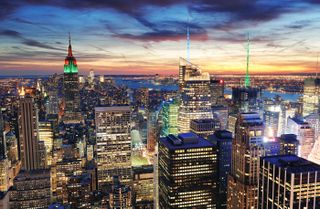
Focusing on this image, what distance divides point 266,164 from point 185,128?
31383 mm

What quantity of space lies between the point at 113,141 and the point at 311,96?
34.5 m

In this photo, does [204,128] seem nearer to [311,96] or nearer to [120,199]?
[120,199]

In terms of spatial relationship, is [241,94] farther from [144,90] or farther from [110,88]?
[110,88]

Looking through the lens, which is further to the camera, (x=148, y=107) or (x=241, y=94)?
(x=148, y=107)

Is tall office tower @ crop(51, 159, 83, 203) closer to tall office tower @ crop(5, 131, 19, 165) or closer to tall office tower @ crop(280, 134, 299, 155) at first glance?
tall office tower @ crop(5, 131, 19, 165)

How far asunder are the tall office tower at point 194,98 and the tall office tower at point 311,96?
54.7 ft

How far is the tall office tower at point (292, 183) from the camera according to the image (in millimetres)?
15946

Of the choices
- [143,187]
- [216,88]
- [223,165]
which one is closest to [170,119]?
[216,88]

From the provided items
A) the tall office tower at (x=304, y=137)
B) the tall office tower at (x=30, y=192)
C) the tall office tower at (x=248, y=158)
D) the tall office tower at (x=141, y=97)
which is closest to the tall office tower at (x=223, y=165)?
the tall office tower at (x=248, y=158)

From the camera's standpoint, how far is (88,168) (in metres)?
38.5

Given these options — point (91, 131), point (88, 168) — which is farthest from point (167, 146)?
point (91, 131)

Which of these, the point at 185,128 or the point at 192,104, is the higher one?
the point at 192,104

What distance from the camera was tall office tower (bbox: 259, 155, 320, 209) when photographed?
52.3 ft

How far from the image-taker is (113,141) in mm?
41500
